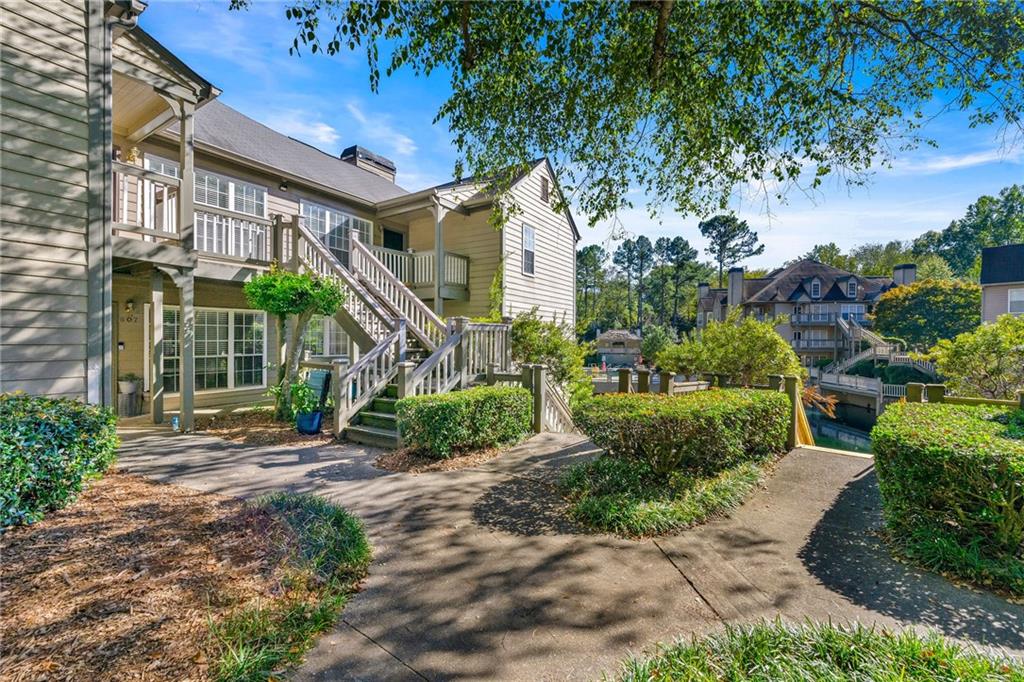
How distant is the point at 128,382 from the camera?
31.9 feet

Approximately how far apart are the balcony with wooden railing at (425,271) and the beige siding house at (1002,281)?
89.6ft

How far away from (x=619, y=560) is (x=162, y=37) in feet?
34.6

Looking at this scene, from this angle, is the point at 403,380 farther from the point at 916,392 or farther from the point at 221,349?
the point at 916,392

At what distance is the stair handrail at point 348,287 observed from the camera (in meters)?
9.43

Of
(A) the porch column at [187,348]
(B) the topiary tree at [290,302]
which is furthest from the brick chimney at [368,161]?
(A) the porch column at [187,348]

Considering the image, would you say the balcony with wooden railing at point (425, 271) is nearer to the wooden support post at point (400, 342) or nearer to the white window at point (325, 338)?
the white window at point (325, 338)

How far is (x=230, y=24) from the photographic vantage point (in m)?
6.02

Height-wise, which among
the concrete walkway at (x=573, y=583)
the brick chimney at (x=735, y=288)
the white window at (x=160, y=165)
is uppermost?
the brick chimney at (x=735, y=288)

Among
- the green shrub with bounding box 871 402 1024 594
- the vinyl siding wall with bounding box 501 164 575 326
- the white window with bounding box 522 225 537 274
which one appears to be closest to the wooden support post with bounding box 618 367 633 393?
the green shrub with bounding box 871 402 1024 594

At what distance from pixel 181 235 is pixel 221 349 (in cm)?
409

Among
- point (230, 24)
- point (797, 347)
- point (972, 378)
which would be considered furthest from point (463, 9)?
point (797, 347)

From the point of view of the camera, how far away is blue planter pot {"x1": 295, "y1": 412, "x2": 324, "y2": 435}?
801cm

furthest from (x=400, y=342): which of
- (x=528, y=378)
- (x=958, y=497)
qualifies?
(x=958, y=497)

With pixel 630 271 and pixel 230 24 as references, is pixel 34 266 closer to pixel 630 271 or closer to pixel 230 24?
pixel 230 24
